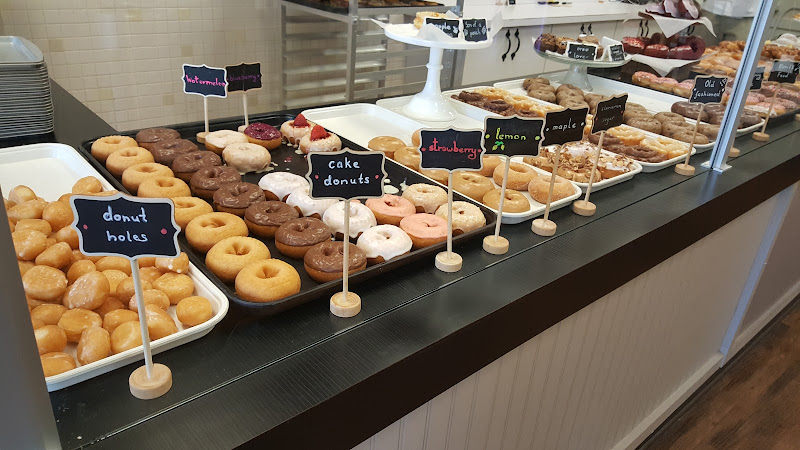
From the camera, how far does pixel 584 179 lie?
1727 mm

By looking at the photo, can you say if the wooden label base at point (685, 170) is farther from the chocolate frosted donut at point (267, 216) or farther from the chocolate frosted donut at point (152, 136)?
the chocolate frosted donut at point (152, 136)

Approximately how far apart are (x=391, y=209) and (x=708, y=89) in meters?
1.15

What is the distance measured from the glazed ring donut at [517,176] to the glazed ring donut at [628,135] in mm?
524

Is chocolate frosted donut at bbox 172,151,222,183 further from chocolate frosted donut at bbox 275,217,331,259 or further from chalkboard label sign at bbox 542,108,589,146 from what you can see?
chalkboard label sign at bbox 542,108,589,146

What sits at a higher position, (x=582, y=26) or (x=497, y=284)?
(x=582, y=26)

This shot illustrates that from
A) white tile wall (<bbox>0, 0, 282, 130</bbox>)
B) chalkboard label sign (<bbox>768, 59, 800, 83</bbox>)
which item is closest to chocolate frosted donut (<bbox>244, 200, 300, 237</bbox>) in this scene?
white tile wall (<bbox>0, 0, 282, 130</bbox>)

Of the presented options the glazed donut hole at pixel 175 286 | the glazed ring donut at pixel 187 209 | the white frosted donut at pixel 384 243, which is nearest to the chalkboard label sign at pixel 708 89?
the white frosted donut at pixel 384 243

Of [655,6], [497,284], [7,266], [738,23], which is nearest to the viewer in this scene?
[7,266]

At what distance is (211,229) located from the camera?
123 centimetres

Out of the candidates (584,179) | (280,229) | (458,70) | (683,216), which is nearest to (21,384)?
(280,229)

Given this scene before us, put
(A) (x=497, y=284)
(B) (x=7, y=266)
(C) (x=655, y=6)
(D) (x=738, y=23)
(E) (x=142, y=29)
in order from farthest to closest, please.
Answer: (E) (x=142, y=29)
(C) (x=655, y=6)
(D) (x=738, y=23)
(A) (x=497, y=284)
(B) (x=7, y=266)

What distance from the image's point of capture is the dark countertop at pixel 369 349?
0.83 meters

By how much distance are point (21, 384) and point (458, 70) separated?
2.66 m

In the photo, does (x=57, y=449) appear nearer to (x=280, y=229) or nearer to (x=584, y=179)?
(x=280, y=229)
